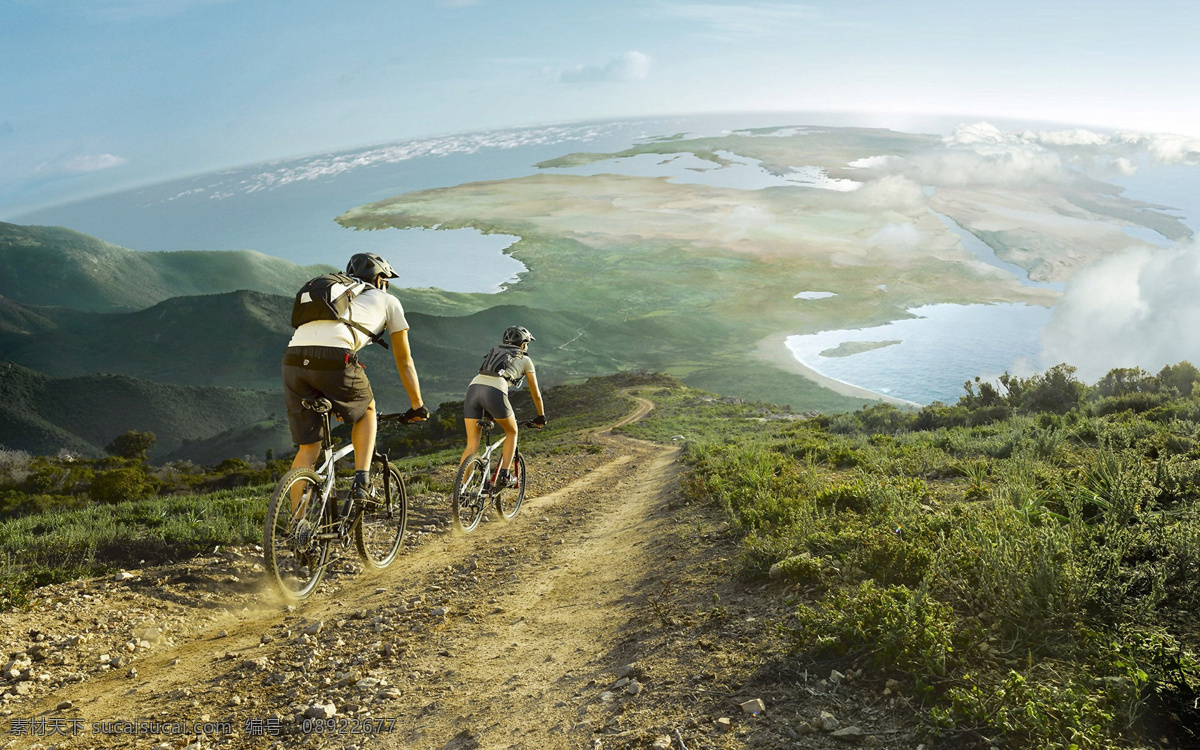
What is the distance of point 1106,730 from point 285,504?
5.89 metres

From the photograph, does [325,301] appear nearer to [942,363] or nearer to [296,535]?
[296,535]

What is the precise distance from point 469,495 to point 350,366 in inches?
161

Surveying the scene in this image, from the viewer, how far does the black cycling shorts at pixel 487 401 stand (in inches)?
364

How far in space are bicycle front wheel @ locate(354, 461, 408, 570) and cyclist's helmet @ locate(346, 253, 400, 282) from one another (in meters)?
2.26

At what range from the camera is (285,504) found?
18.2ft

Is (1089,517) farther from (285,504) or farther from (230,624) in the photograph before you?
(230,624)

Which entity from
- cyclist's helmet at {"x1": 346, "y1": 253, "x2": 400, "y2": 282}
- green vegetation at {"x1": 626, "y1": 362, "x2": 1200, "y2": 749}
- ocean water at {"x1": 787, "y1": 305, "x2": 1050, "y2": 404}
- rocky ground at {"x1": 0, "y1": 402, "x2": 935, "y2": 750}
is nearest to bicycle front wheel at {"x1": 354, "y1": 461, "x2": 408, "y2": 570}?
rocky ground at {"x1": 0, "y1": 402, "x2": 935, "y2": 750}

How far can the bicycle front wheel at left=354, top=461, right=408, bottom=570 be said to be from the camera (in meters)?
6.86

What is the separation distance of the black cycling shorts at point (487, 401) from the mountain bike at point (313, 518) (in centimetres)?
218

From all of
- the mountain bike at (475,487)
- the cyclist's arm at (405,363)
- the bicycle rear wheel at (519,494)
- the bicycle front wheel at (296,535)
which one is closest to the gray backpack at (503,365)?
the mountain bike at (475,487)

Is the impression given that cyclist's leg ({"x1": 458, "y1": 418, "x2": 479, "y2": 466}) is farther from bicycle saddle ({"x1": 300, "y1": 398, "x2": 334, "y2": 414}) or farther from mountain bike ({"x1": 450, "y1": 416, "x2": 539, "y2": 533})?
bicycle saddle ({"x1": 300, "y1": 398, "x2": 334, "y2": 414})

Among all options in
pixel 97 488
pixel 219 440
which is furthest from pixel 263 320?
pixel 97 488

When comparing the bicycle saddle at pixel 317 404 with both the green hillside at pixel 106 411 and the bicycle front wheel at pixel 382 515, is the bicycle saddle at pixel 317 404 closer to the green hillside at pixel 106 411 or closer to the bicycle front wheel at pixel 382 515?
the bicycle front wheel at pixel 382 515

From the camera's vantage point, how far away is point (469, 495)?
936cm
